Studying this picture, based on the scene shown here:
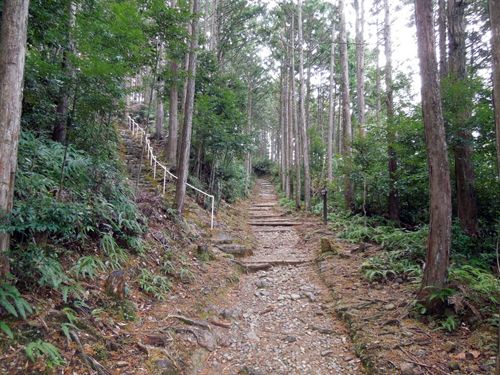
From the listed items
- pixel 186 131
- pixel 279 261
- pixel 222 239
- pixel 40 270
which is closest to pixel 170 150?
pixel 186 131

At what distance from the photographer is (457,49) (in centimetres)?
605

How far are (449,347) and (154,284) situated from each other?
12.6 feet

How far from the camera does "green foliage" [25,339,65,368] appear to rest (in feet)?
6.70

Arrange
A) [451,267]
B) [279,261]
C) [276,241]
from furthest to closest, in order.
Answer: [276,241] < [279,261] < [451,267]

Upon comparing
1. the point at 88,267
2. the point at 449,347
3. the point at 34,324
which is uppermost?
the point at 88,267

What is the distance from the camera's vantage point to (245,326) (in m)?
3.94

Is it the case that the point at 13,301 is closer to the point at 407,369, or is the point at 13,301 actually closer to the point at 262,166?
the point at 407,369

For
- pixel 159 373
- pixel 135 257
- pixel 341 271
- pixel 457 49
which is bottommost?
pixel 159 373

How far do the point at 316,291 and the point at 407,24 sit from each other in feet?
38.0

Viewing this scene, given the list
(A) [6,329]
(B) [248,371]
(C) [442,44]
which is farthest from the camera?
(C) [442,44]

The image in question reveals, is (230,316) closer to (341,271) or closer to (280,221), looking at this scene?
(341,271)

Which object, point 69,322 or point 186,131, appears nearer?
point 69,322

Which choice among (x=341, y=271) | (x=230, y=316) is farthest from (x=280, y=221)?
(x=230, y=316)

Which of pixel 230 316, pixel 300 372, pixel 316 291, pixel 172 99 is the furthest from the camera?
pixel 172 99
